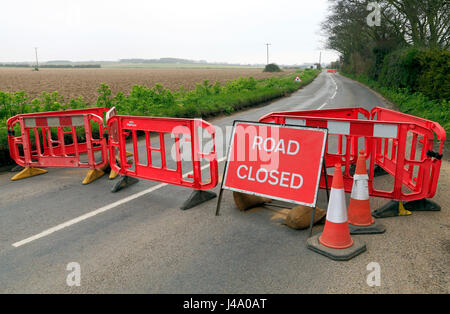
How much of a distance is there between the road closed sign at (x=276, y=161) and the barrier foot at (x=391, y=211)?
1.17 meters

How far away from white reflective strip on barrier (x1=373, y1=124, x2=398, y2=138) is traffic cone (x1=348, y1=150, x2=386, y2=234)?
0.77 metres

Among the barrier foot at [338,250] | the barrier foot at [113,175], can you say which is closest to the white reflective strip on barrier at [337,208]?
the barrier foot at [338,250]

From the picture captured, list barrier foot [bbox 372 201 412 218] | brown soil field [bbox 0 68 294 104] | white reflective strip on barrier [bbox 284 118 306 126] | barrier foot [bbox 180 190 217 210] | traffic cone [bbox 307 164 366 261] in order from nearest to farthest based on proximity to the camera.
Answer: traffic cone [bbox 307 164 366 261]
barrier foot [bbox 372 201 412 218]
barrier foot [bbox 180 190 217 210]
white reflective strip on barrier [bbox 284 118 306 126]
brown soil field [bbox 0 68 294 104]

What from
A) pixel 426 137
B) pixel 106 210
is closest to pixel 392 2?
pixel 426 137

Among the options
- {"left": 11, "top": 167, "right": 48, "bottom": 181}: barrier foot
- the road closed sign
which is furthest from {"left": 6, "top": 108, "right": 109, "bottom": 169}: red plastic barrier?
the road closed sign

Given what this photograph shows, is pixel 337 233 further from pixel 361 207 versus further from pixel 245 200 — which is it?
pixel 245 200

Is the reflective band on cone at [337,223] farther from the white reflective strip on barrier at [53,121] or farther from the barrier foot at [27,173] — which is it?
the barrier foot at [27,173]

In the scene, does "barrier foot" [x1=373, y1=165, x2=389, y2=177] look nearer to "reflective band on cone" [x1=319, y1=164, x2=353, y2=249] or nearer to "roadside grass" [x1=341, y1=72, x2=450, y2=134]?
"reflective band on cone" [x1=319, y1=164, x2=353, y2=249]

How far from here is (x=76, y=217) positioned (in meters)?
5.41

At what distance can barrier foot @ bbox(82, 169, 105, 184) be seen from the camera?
23.7ft

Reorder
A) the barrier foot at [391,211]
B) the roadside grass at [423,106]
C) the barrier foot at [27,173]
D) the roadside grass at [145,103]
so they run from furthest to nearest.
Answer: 1. the roadside grass at [423,106]
2. the roadside grass at [145,103]
3. the barrier foot at [27,173]
4. the barrier foot at [391,211]

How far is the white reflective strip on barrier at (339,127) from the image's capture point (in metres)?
5.56

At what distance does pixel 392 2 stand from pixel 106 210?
2686cm
